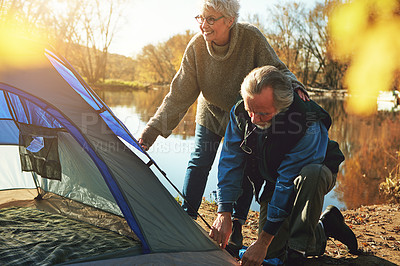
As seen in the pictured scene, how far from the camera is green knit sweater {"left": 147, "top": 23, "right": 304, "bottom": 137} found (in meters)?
2.50

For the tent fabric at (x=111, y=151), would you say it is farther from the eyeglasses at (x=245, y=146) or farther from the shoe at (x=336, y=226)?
the shoe at (x=336, y=226)

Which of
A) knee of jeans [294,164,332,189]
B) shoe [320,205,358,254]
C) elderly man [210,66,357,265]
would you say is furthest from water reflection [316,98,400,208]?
knee of jeans [294,164,332,189]

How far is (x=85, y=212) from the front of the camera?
8.96 feet

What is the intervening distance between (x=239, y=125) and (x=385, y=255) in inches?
54.2

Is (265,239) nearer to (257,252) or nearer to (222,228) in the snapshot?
(257,252)

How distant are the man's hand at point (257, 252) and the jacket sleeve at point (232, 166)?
325mm

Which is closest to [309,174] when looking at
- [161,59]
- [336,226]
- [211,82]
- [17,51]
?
[336,226]

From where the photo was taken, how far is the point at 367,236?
2893 millimetres

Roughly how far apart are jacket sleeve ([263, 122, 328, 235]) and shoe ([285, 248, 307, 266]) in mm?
361

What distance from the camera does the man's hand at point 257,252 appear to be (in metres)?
1.77

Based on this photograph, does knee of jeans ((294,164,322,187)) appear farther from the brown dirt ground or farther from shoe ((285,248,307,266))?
the brown dirt ground

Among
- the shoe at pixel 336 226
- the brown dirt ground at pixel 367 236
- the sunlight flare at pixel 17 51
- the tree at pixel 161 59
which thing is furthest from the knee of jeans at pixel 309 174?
the tree at pixel 161 59

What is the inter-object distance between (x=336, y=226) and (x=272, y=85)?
1129 millimetres

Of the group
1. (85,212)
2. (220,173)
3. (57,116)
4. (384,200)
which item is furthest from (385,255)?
(384,200)
